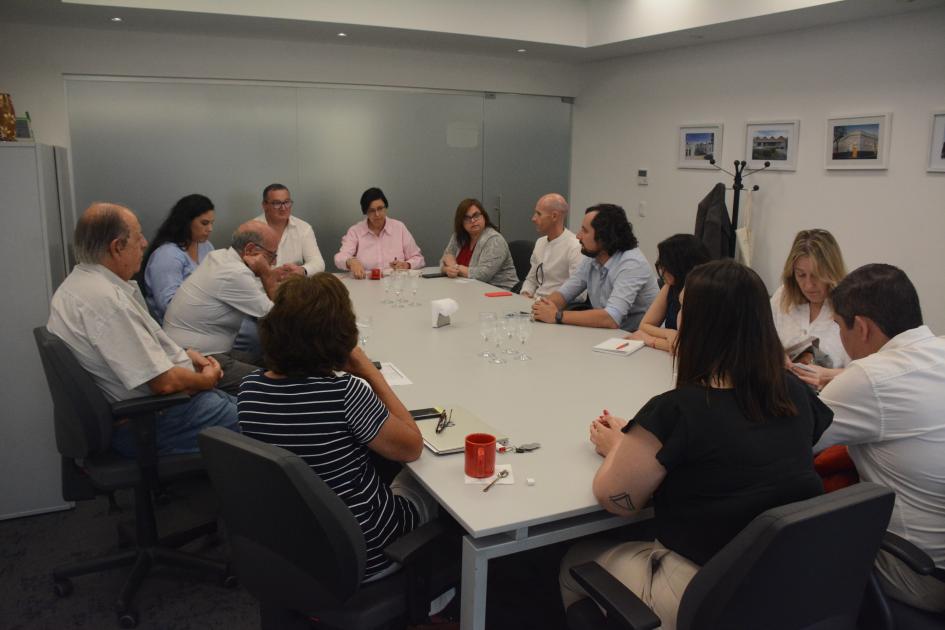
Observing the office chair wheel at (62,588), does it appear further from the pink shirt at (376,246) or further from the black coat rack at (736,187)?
the black coat rack at (736,187)

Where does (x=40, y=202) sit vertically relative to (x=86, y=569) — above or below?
above

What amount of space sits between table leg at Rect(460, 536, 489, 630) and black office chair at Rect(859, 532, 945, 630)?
912 millimetres

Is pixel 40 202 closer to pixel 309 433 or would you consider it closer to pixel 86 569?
pixel 86 569

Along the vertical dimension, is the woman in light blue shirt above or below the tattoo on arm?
above

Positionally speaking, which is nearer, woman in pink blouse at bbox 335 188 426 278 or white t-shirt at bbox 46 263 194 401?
white t-shirt at bbox 46 263 194 401

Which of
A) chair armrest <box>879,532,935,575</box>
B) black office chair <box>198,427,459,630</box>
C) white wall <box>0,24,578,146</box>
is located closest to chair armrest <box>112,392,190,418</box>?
black office chair <box>198,427,459,630</box>

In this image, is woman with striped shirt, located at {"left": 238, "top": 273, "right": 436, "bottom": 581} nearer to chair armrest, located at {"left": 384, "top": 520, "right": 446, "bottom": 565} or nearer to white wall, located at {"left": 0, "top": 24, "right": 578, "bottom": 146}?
chair armrest, located at {"left": 384, "top": 520, "right": 446, "bottom": 565}

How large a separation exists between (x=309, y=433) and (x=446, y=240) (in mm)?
4964

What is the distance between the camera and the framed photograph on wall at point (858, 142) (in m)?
4.59

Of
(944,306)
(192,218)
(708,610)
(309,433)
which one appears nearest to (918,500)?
(708,610)

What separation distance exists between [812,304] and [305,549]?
2.41 meters

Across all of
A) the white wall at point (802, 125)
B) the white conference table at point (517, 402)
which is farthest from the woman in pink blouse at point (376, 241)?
the white wall at point (802, 125)

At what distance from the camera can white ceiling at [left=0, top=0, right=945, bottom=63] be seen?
14.9ft

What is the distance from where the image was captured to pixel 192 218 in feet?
13.4
